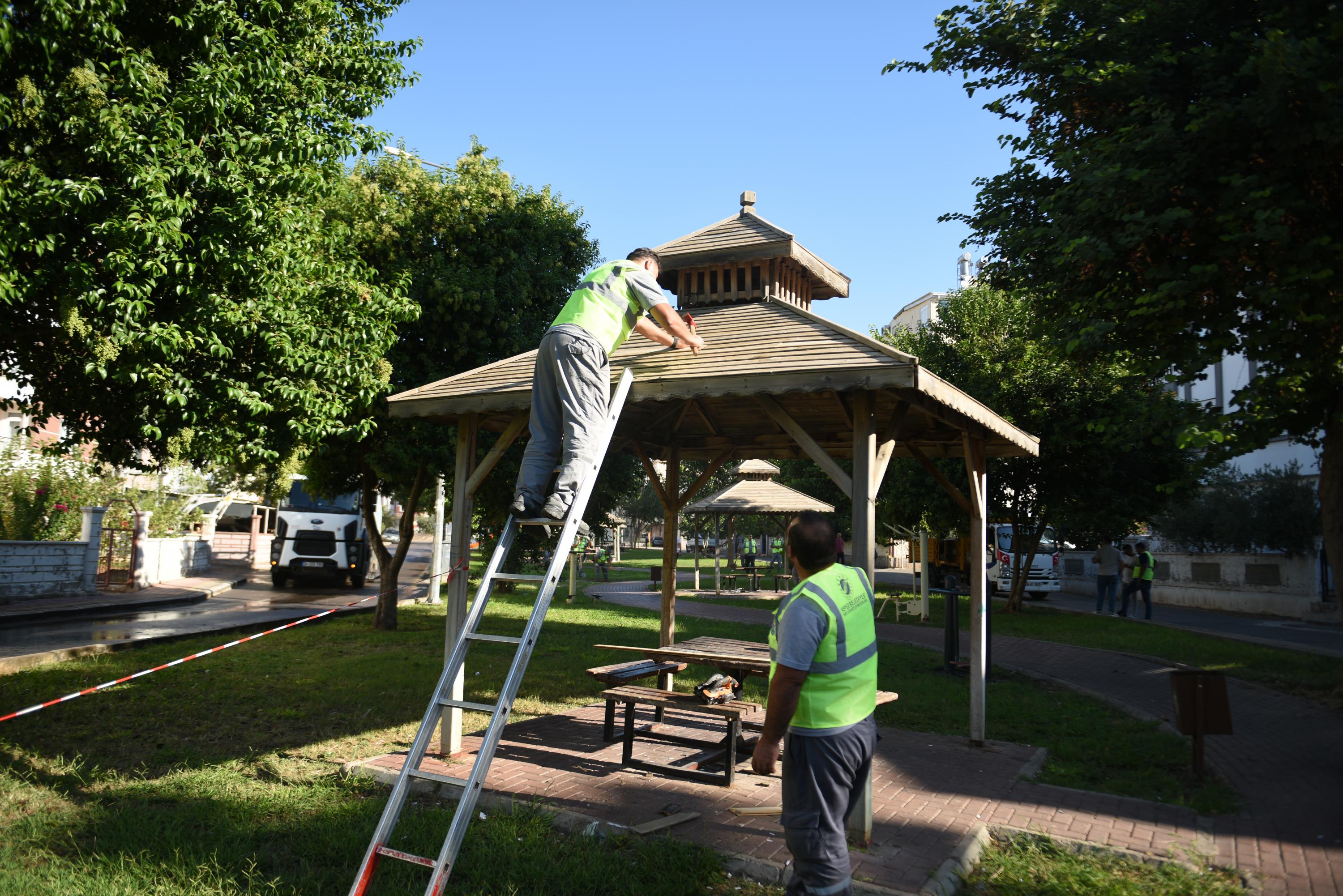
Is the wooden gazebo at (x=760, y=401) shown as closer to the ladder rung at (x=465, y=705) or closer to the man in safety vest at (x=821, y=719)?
the man in safety vest at (x=821, y=719)

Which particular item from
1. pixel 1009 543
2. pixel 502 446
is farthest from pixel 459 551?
pixel 1009 543

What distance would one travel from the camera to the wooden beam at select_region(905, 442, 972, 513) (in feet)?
27.9

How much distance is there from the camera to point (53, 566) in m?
18.6

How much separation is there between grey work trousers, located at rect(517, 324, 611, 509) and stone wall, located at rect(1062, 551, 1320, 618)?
77.0ft

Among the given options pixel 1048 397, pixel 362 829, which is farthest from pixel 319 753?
pixel 1048 397

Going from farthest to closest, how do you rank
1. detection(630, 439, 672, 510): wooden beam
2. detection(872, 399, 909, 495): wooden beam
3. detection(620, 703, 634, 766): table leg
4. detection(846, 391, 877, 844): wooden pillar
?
1. detection(630, 439, 672, 510): wooden beam
2. detection(620, 703, 634, 766): table leg
3. detection(872, 399, 909, 495): wooden beam
4. detection(846, 391, 877, 844): wooden pillar

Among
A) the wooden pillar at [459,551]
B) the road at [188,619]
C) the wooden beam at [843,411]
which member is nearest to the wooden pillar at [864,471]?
the wooden beam at [843,411]

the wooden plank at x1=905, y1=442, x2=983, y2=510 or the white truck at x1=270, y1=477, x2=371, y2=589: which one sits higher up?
the wooden plank at x1=905, y1=442, x2=983, y2=510

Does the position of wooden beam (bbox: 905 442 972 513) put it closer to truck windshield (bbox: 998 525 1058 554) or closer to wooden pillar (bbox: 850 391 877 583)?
wooden pillar (bbox: 850 391 877 583)

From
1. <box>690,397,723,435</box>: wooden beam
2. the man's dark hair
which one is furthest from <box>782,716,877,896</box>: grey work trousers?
<box>690,397,723,435</box>: wooden beam

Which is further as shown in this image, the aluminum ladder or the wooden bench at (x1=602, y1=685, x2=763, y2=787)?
the wooden bench at (x1=602, y1=685, x2=763, y2=787)

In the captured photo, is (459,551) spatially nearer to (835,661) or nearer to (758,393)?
(758,393)

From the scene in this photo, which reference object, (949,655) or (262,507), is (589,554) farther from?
(949,655)

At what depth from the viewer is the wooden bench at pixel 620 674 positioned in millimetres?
7145
